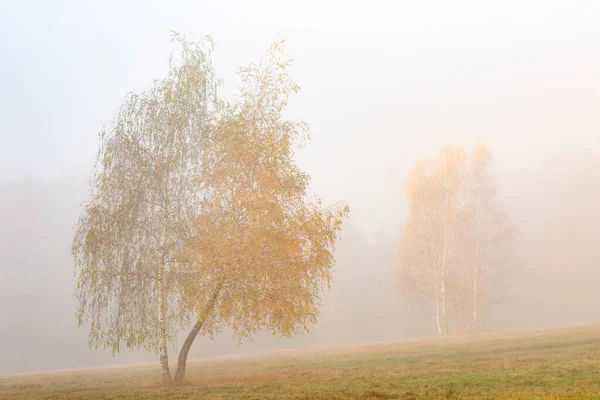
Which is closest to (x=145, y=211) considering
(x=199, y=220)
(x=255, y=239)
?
(x=199, y=220)

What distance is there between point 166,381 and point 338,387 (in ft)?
33.7

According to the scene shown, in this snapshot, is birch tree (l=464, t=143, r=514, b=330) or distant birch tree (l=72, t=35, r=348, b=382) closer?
distant birch tree (l=72, t=35, r=348, b=382)

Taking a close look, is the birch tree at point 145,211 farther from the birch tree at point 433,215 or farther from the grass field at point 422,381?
the birch tree at point 433,215

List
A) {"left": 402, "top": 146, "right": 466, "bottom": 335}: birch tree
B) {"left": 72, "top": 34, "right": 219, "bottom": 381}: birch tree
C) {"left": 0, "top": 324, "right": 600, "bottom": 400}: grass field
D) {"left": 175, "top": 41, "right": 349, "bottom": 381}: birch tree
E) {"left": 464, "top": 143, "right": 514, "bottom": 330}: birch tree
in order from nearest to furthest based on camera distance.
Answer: {"left": 0, "top": 324, "right": 600, "bottom": 400}: grass field, {"left": 175, "top": 41, "right": 349, "bottom": 381}: birch tree, {"left": 72, "top": 34, "right": 219, "bottom": 381}: birch tree, {"left": 402, "top": 146, "right": 466, "bottom": 335}: birch tree, {"left": 464, "top": 143, "right": 514, "bottom": 330}: birch tree

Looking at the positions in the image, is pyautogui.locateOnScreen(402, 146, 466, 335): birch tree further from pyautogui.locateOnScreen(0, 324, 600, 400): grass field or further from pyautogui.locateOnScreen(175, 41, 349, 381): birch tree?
pyautogui.locateOnScreen(175, 41, 349, 381): birch tree

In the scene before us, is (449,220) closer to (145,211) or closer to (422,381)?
(422,381)

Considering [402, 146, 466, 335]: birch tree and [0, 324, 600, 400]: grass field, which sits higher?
[402, 146, 466, 335]: birch tree

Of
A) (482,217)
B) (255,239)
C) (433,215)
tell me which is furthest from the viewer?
(482,217)

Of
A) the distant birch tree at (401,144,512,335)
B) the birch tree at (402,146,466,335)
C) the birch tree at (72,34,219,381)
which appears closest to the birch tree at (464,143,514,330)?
the distant birch tree at (401,144,512,335)

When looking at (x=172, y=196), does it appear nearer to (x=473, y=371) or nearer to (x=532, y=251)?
(x=473, y=371)

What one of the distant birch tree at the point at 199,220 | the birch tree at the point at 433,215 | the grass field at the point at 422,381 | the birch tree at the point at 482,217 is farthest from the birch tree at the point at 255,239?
the birch tree at the point at 482,217

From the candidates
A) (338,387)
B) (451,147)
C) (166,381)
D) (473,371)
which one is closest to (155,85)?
(166,381)

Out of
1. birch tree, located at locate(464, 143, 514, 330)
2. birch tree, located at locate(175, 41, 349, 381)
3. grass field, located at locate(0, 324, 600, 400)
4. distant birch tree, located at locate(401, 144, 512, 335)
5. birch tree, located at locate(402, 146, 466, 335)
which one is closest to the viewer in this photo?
grass field, located at locate(0, 324, 600, 400)

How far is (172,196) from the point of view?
1068 inches
